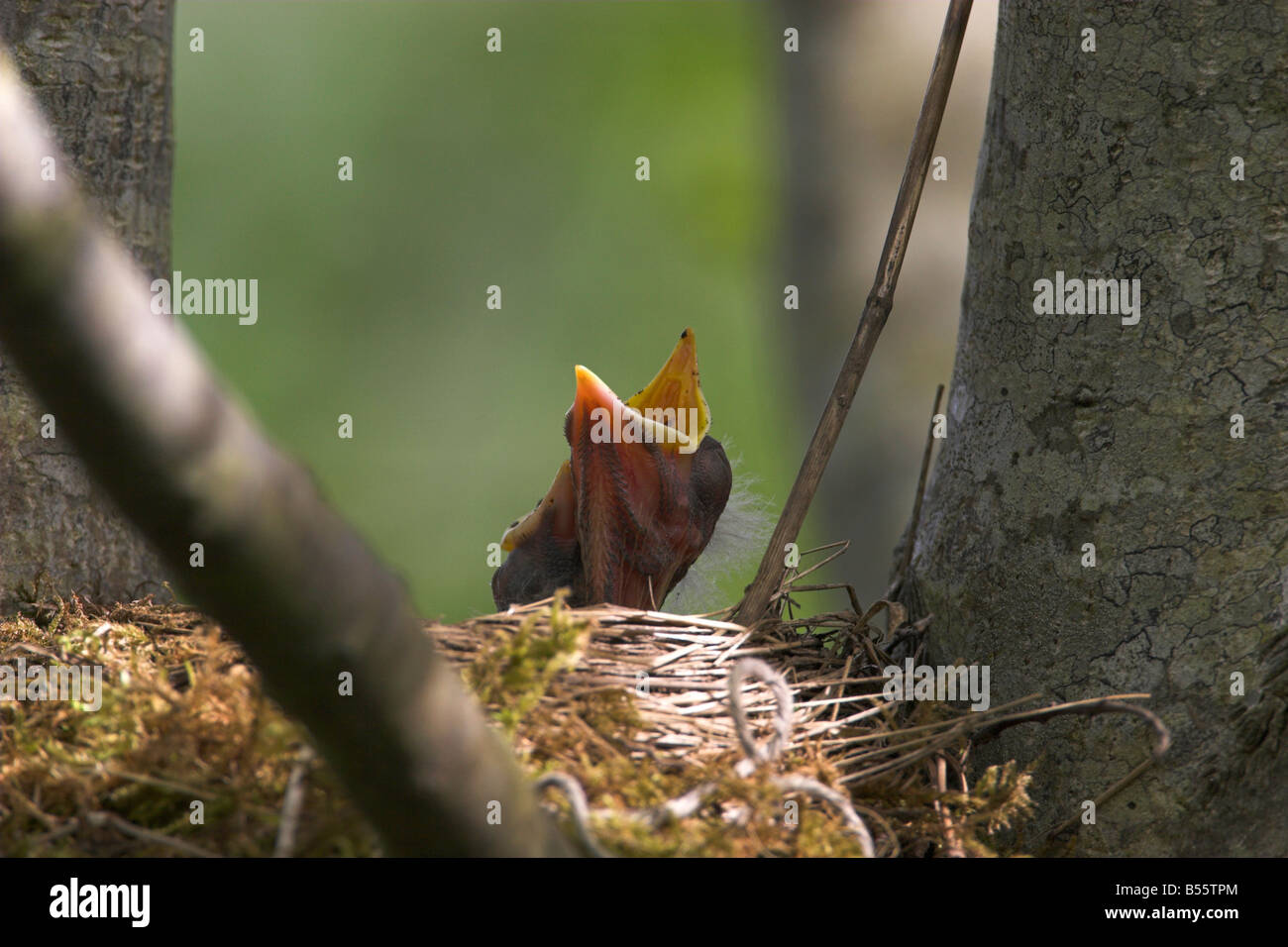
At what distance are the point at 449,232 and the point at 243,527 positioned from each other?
5750mm

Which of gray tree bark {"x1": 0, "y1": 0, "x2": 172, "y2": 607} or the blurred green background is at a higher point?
the blurred green background

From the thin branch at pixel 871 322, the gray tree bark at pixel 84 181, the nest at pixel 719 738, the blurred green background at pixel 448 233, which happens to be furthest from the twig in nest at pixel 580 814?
the blurred green background at pixel 448 233

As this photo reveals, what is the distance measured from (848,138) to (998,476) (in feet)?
6.09

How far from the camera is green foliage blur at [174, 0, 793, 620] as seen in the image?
6.05 metres

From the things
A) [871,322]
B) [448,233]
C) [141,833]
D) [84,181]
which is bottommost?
[141,833]

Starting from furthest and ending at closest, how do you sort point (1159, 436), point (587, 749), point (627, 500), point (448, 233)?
point (448, 233) → point (627, 500) → point (1159, 436) → point (587, 749)

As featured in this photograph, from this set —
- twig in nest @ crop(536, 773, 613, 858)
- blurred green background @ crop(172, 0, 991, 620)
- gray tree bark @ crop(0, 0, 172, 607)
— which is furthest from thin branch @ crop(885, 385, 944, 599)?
blurred green background @ crop(172, 0, 991, 620)

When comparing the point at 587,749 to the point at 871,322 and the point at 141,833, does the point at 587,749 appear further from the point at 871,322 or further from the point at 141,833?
the point at 871,322

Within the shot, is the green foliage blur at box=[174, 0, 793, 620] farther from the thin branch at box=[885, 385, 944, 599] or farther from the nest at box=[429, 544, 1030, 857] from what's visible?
the nest at box=[429, 544, 1030, 857]

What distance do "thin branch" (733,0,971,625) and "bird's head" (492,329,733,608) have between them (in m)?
0.24

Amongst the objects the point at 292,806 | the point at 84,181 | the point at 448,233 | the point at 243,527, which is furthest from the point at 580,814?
the point at 448,233

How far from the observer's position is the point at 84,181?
4.71 ft

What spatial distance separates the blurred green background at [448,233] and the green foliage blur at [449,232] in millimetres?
13

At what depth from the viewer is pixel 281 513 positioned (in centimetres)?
58
